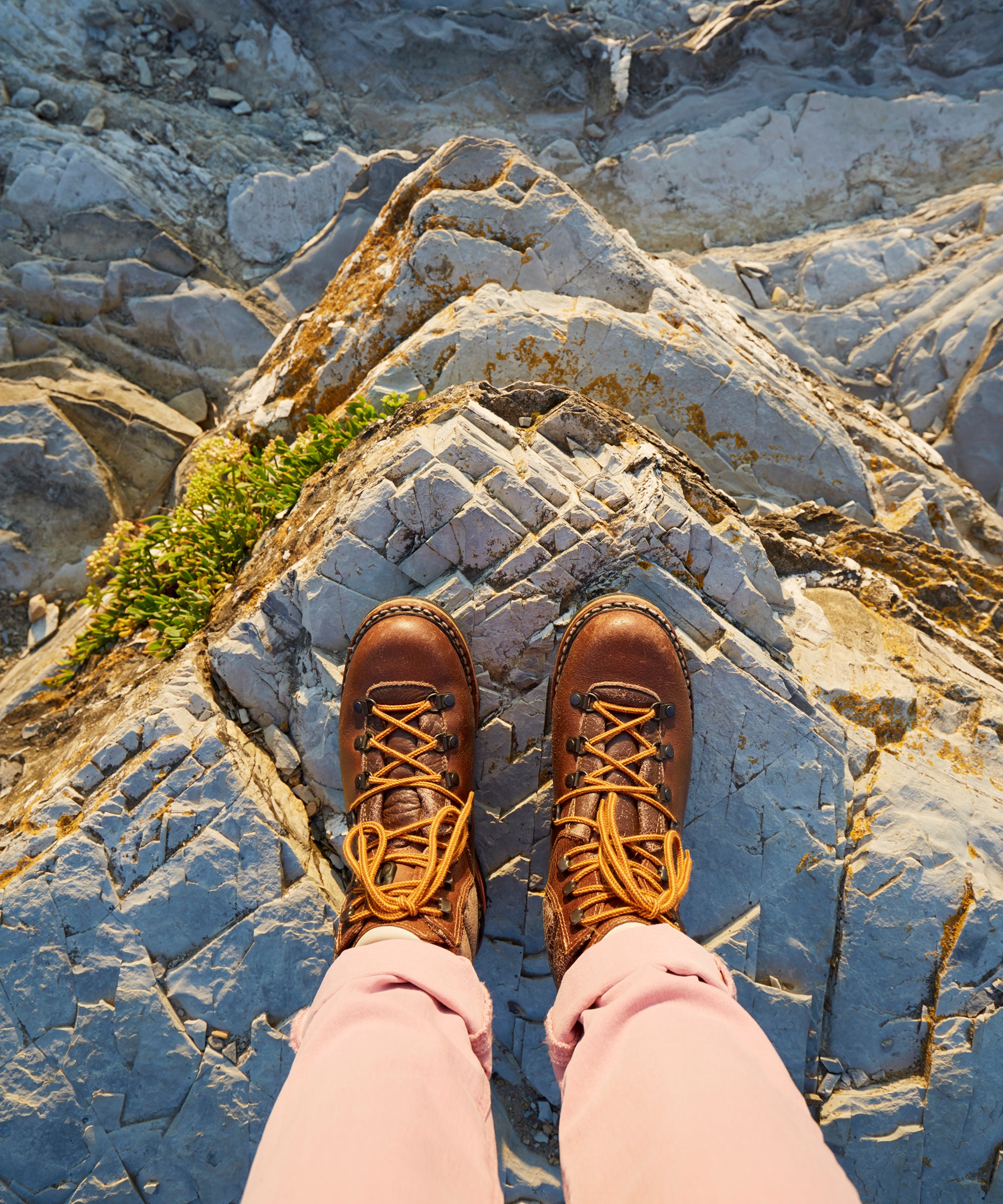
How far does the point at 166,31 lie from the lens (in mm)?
8250

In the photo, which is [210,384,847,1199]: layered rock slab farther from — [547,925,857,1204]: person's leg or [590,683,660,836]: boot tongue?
[547,925,857,1204]: person's leg

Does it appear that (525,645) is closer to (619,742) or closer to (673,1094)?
(619,742)

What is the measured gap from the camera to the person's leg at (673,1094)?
1.44 meters

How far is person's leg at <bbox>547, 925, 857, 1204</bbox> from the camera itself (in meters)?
1.44

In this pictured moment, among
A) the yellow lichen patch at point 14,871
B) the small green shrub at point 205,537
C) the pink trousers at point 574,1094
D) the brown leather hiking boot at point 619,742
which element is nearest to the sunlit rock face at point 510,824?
the yellow lichen patch at point 14,871

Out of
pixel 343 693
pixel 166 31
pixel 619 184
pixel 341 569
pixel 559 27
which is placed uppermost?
pixel 559 27


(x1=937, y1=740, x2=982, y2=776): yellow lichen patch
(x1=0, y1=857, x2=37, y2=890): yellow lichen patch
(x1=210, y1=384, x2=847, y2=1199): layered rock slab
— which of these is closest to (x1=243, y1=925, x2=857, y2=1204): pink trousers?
(x1=210, y1=384, x2=847, y2=1199): layered rock slab

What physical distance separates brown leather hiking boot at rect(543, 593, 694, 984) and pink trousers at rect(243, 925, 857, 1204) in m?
0.50

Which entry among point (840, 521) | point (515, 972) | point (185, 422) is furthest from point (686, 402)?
point (185, 422)

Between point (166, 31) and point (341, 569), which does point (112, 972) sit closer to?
point (341, 569)

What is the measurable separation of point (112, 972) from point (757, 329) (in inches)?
265

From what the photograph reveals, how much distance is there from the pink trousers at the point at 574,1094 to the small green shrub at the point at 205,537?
8.67 ft

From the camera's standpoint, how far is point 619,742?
2.91 m

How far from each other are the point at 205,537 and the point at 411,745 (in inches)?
91.3
